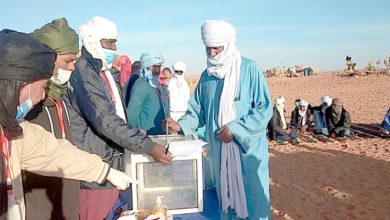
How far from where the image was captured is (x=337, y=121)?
10.8 m

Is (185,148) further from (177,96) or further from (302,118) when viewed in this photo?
(302,118)

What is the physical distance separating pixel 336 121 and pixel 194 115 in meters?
8.13

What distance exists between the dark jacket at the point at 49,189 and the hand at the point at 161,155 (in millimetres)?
485

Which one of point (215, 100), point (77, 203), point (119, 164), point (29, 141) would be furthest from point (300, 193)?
point (29, 141)

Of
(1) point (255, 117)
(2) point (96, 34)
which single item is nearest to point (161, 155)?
(1) point (255, 117)

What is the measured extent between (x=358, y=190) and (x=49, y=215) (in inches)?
205

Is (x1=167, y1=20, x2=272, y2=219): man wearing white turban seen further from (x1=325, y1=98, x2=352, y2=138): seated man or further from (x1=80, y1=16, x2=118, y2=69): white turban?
(x1=325, y1=98, x2=352, y2=138): seated man

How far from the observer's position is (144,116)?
179 inches

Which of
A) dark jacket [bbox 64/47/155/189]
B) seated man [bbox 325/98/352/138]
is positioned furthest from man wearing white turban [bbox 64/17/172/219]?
seated man [bbox 325/98/352/138]

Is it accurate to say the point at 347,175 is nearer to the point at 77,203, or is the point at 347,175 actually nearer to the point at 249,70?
the point at 249,70

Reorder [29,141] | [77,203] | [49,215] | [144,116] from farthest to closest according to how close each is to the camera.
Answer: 1. [144,116]
2. [77,203]
3. [49,215]
4. [29,141]

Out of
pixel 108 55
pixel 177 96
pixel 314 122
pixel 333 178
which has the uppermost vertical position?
pixel 108 55

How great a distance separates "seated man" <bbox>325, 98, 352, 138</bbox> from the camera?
10609 millimetres

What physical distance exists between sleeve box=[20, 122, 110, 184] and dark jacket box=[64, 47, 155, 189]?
0.35 m
